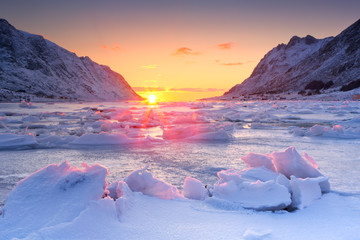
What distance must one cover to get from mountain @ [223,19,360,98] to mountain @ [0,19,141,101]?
178 ft

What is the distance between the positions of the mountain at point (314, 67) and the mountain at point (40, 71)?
5415 cm

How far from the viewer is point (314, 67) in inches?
2810

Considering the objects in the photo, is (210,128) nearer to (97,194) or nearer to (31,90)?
(97,194)

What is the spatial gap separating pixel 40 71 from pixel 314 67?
72.8m

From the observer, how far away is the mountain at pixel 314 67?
53.6 metres

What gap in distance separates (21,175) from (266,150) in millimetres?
3560

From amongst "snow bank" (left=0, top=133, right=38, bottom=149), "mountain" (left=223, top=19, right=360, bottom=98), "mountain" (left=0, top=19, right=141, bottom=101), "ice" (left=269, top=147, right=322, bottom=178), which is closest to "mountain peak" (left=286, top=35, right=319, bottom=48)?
"mountain" (left=223, top=19, right=360, bottom=98)

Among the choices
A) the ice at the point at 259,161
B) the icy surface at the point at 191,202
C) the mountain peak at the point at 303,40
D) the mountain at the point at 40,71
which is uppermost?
the mountain peak at the point at 303,40

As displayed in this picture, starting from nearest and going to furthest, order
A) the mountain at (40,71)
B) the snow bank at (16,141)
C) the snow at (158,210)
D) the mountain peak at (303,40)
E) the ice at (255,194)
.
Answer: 1. the snow at (158,210)
2. the ice at (255,194)
3. the snow bank at (16,141)
4. the mountain at (40,71)
5. the mountain peak at (303,40)

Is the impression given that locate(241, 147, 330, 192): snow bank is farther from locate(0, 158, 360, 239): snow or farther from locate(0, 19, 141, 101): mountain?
locate(0, 19, 141, 101): mountain

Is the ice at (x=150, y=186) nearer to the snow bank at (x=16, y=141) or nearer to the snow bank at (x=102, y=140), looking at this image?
the snow bank at (x=102, y=140)

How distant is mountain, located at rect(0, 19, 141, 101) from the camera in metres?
59.0

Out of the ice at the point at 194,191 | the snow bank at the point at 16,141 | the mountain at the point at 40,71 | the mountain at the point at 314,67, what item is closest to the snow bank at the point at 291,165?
the ice at the point at 194,191

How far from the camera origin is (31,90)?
59062 mm
